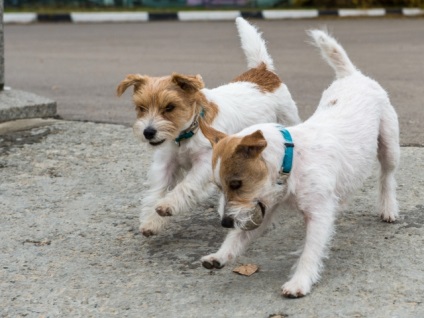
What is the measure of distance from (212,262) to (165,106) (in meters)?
1.17

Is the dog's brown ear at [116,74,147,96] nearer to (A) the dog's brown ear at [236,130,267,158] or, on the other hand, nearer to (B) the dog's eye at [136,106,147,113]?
(B) the dog's eye at [136,106,147,113]

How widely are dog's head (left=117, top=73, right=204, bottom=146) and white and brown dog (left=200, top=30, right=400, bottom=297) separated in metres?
0.72

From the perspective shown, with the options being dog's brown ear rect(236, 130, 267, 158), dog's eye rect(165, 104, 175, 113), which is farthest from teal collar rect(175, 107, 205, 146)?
dog's brown ear rect(236, 130, 267, 158)

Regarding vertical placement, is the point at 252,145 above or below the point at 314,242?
above

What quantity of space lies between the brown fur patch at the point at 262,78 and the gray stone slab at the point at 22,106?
2581mm

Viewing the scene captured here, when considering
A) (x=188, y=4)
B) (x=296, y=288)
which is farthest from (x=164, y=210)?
(x=188, y=4)

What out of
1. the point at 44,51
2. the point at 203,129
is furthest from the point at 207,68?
the point at 203,129

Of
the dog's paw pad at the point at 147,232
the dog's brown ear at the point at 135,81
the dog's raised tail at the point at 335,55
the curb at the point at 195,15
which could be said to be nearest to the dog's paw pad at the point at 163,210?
the dog's paw pad at the point at 147,232

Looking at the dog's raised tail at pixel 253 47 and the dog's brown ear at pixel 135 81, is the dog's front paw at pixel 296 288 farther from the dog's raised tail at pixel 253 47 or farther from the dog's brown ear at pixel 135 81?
the dog's raised tail at pixel 253 47

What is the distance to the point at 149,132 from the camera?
189 inches

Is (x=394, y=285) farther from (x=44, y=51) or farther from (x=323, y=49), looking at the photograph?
(x=44, y=51)

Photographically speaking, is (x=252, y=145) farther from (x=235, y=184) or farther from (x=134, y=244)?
(x=134, y=244)

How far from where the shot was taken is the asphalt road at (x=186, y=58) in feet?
29.2

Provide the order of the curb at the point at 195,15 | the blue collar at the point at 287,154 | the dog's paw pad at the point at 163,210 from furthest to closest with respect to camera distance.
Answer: the curb at the point at 195,15 < the dog's paw pad at the point at 163,210 < the blue collar at the point at 287,154
